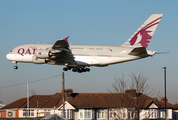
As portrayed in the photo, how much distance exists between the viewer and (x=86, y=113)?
65125mm

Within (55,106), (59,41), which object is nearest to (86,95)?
(55,106)

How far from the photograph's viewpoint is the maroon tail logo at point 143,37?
53.5 metres

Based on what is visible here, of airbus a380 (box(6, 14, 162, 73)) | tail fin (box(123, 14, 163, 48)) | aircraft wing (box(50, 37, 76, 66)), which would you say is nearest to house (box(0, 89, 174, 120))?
tail fin (box(123, 14, 163, 48))

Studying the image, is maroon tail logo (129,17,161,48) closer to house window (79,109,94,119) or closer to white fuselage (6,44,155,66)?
white fuselage (6,44,155,66)

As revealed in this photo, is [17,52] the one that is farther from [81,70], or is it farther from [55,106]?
[55,106]

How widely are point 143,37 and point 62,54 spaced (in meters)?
13.9

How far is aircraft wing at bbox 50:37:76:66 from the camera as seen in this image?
48.0 meters

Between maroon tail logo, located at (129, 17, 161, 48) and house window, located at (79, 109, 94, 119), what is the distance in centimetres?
1861

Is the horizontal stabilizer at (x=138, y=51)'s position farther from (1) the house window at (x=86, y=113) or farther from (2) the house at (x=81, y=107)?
(1) the house window at (x=86, y=113)

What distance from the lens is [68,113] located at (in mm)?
64500

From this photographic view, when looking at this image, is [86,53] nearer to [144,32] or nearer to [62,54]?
[62,54]

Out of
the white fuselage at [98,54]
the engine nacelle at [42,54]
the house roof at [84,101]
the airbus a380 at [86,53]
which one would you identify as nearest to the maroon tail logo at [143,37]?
the airbus a380 at [86,53]

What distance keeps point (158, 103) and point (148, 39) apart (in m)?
22.7

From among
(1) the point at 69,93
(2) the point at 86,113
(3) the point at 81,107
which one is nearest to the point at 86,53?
(3) the point at 81,107
